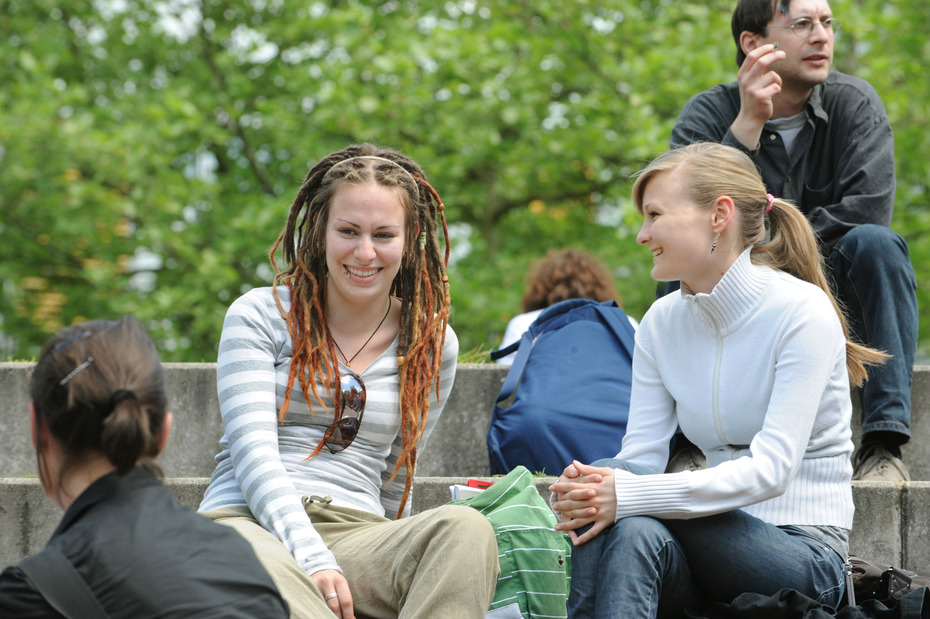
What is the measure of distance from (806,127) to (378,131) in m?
6.58

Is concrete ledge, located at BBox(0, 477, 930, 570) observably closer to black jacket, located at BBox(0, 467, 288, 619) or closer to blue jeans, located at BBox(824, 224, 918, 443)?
blue jeans, located at BBox(824, 224, 918, 443)

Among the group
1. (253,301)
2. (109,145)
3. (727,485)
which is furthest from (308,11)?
(727,485)

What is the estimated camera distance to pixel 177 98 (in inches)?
403

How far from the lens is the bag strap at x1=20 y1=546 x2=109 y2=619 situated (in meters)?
1.84

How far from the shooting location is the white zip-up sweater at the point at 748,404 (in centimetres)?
268

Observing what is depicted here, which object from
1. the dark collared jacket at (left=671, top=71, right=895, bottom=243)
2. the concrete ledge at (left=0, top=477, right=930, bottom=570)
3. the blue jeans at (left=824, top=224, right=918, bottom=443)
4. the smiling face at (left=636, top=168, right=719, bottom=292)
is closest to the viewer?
the smiling face at (left=636, top=168, right=719, bottom=292)

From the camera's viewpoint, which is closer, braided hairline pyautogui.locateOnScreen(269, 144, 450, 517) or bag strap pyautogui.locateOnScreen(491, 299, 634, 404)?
braided hairline pyautogui.locateOnScreen(269, 144, 450, 517)

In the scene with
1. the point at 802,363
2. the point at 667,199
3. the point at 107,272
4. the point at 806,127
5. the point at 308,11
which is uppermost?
the point at 308,11

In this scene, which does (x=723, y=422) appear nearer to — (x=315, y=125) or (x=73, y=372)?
(x=73, y=372)

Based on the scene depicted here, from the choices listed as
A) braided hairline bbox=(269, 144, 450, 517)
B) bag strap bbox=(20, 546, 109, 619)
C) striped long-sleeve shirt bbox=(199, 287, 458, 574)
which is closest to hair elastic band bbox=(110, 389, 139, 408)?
bag strap bbox=(20, 546, 109, 619)

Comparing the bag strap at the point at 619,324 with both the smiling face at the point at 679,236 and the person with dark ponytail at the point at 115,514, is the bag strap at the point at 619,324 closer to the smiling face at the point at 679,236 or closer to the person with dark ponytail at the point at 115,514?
the smiling face at the point at 679,236

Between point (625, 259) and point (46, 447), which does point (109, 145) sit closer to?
point (625, 259)

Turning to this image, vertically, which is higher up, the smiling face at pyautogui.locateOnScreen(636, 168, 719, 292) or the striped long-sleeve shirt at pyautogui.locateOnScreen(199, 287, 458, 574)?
the smiling face at pyautogui.locateOnScreen(636, 168, 719, 292)

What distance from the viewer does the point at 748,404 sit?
113 inches
